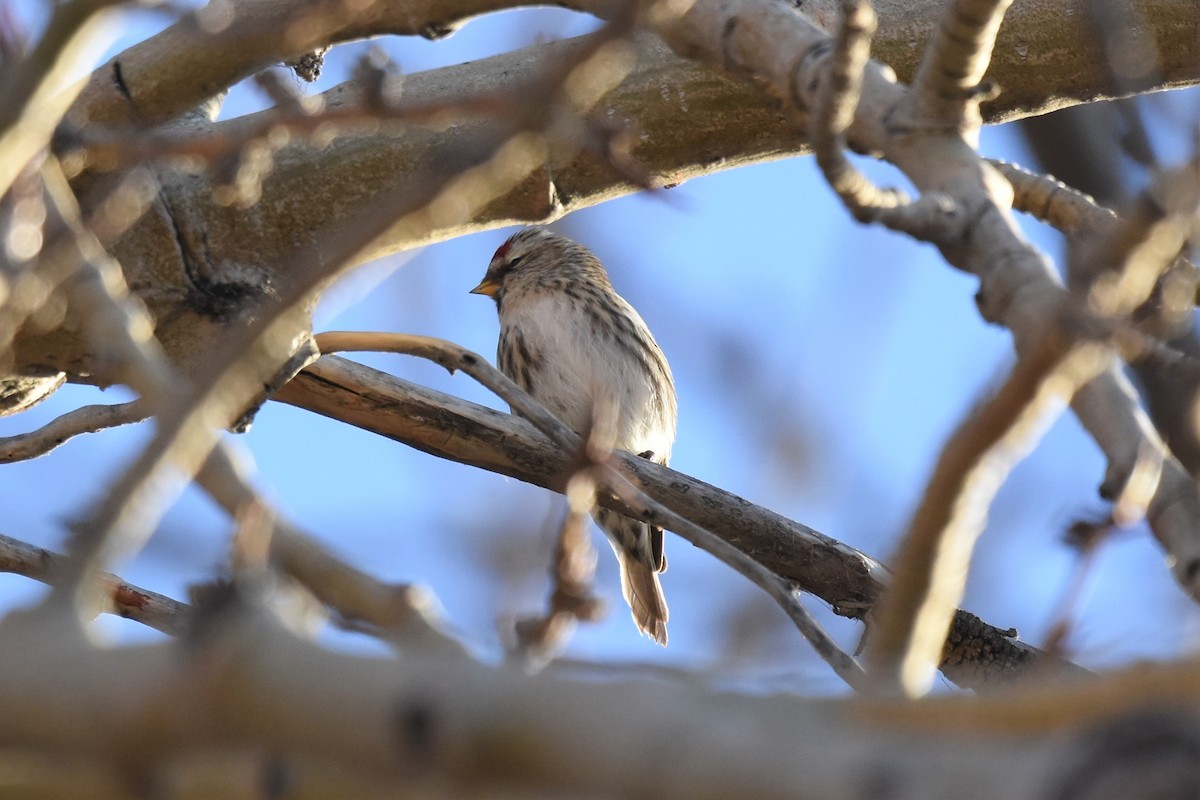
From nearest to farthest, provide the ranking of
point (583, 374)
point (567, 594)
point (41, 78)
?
point (41, 78) → point (567, 594) → point (583, 374)

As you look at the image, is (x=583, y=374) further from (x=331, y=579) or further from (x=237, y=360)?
→ (x=237, y=360)

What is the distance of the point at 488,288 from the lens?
638 cm

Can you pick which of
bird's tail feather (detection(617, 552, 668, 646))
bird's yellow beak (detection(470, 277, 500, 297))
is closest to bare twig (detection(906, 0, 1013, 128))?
bird's tail feather (detection(617, 552, 668, 646))

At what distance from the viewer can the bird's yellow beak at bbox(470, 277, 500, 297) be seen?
20.8ft

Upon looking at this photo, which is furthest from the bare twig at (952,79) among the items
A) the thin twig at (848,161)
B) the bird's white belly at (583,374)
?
the bird's white belly at (583,374)

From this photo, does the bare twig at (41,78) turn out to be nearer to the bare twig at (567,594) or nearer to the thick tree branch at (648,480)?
the bare twig at (567,594)

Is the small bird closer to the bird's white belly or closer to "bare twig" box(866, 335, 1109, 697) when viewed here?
the bird's white belly

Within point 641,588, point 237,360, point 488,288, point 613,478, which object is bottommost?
point 237,360

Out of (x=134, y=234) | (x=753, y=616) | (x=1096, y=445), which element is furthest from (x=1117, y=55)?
(x=753, y=616)

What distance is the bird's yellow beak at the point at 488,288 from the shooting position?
6352mm

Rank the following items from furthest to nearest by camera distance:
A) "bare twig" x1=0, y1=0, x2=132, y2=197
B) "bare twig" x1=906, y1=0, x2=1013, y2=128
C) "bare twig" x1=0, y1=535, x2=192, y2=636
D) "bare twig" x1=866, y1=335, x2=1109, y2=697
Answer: "bare twig" x1=0, y1=535, x2=192, y2=636
"bare twig" x1=906, y1=0, x2=1013, y2=128
"bare twig" x1=0, y1=0, x2=132, y2=197
"bare twig" x1=866, y1=335, x2=1109, y2=697

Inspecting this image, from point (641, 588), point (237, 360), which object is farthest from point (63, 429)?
point (641, 588)

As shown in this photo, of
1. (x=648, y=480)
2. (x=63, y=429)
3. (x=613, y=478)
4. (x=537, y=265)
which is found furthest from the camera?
(x=537, y=265)

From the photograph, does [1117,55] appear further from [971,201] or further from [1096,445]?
[1096,445]
